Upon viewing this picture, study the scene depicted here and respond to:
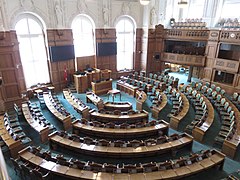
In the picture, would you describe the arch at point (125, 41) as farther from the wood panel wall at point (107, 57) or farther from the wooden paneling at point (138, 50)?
the wood panel wall at point (107, 57)

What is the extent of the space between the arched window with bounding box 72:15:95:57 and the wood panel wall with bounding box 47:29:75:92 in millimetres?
937

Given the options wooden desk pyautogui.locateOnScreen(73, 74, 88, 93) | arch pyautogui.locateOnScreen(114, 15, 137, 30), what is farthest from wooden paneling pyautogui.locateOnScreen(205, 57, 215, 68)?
wooden desk pyautogui.locateOnScreen(73, 74, 88, 93)

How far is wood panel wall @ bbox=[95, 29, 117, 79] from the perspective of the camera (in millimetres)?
18312

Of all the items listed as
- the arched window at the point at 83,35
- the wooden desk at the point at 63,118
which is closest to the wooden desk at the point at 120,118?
the wooden desk at the point at 63,118

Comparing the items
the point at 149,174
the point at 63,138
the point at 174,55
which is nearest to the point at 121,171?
the point at 149,174

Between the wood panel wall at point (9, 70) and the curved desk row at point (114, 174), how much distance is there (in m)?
7.20

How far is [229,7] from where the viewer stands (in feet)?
59.8

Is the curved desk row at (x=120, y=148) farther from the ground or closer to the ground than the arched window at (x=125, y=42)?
closer to the ground

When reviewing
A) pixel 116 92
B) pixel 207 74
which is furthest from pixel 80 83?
pixel 207 74

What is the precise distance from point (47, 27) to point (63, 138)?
1019 cm

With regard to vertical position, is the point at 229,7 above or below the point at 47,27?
above

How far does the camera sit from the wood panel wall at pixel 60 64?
618 inches

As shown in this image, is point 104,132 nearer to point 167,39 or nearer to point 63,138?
point 63,138

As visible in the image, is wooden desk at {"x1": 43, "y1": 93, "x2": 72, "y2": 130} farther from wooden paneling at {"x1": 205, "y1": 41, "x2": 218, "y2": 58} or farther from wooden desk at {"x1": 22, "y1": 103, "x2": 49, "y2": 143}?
wooden paneling at {"x1": 205, "y1": 41, "x2": 218, "y2": 58}
